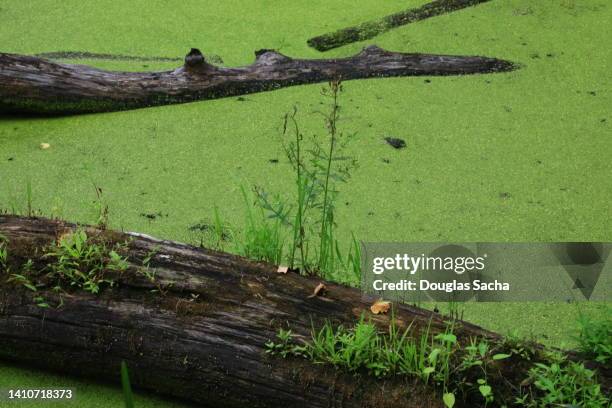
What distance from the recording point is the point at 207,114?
293 centimetres

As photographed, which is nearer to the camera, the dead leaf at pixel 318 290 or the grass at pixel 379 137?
the dead leaf at pixel 318 290

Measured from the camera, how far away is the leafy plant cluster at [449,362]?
152 centimetres

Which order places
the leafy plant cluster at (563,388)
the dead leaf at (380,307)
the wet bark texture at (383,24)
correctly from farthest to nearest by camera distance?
the wet bark texture at (383,24), the dead leaf at (380,307), the leafy plant cluster at (563,388)

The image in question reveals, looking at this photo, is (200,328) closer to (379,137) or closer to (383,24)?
(379,137)

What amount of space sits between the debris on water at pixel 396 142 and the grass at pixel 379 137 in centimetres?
2

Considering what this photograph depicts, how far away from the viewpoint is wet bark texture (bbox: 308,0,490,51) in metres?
3.45

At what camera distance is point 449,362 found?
157 centimetres

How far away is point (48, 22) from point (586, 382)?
2868 mm

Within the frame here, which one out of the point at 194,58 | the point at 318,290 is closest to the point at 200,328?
the point at 318,290

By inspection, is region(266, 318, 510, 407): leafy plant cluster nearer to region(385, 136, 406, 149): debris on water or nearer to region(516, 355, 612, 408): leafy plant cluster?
region(516, 355, 612, 408): leafy plant cluster

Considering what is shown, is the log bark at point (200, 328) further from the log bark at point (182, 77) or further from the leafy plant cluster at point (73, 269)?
the log bark at point (182, 77)

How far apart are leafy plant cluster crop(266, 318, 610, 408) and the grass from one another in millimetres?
421

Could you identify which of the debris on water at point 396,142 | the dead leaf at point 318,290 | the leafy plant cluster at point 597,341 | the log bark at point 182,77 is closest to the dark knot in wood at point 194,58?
the log bark at point 182,77

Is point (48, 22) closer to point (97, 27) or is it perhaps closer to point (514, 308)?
point (97, 27)
